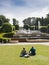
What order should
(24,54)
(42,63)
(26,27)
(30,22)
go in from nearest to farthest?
(42,63), (24,54), (26,27), (30,22)

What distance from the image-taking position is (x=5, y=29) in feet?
142

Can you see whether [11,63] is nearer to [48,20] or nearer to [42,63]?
[42,63]

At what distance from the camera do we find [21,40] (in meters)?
27.1

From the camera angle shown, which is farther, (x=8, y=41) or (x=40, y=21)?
(x=40, y=21)

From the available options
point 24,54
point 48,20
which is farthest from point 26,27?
point 24,54

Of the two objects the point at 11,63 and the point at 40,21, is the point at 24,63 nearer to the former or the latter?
the point at 11,63

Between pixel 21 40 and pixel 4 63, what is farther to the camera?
pixel 21 40

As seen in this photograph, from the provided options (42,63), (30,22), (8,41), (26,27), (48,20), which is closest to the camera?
(42,63)

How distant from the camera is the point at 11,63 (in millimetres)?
11086

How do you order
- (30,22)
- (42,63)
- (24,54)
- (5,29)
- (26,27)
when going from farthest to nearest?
(30,22), (26,27), (5,29), (24,54), (42,63)

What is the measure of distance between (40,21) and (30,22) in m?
26.2

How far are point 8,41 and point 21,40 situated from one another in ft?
6.85

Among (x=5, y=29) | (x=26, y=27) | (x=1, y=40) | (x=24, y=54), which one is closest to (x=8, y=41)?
(x=1, y=40)

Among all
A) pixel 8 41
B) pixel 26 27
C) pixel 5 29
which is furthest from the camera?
pixel 26 27
